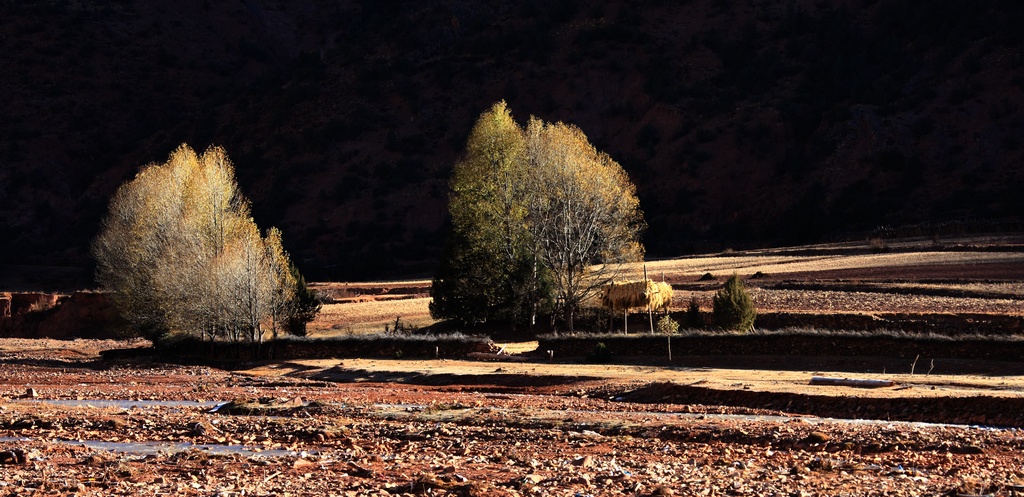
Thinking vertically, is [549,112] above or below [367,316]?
above

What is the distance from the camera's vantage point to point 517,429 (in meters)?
24.0

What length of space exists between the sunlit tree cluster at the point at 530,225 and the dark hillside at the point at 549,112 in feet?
147

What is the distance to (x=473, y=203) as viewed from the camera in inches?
2019

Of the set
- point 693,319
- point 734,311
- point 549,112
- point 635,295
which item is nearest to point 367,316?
point 693,319

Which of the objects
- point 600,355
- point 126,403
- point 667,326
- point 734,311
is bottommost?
point 126,403

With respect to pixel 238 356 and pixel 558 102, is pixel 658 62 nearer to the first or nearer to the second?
pixel 558 102

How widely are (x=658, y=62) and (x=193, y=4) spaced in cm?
7444

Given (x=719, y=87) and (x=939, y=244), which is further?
(x=719, y=87)

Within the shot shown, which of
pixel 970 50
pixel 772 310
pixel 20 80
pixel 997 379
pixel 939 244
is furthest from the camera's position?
pixel 20 80

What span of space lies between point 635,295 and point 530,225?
23.5ft

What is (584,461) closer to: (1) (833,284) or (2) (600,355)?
(2) (600,355)

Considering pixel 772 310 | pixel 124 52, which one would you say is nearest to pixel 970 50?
pixel 772 310

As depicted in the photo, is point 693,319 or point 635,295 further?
point 693,319

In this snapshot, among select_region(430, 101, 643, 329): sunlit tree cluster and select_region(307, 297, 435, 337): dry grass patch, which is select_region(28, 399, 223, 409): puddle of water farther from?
select_region(307, 297, 435, 337): dry grass patch
